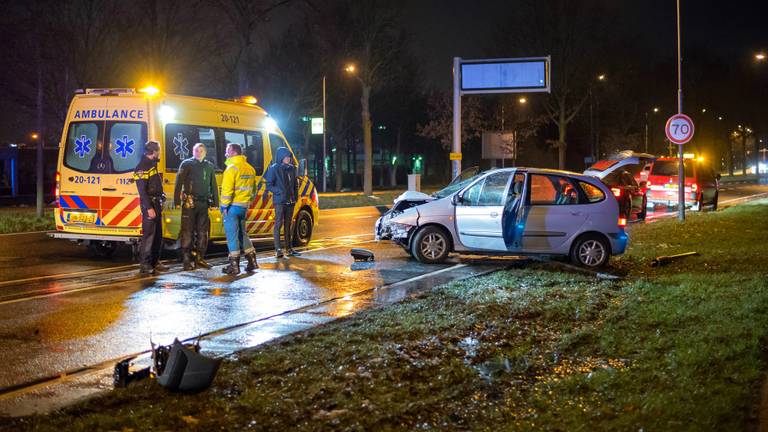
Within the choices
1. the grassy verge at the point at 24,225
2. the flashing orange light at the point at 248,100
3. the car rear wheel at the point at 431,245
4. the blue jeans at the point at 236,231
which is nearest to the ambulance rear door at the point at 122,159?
the blue jeans at the point at 236,231

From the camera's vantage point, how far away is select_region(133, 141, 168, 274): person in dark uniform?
453 inches

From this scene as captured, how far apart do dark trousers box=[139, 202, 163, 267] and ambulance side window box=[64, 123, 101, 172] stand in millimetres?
2121

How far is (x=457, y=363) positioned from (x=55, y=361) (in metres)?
3.30

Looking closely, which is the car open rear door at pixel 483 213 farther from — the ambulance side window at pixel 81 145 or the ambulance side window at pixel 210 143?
the ambulance side window at pixel 81 145

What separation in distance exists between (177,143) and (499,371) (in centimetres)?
868

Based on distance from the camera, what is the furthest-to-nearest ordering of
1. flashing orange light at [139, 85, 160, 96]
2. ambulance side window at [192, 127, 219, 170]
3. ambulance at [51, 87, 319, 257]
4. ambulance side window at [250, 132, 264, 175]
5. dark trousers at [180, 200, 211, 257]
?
ambulance side window at [250, 132, 264, 175] < ambulance side window at [192, 127, 219, 170] < flashing orange light at [139, 85, 160, 96] < ambulance at [51, 87, 319, 257] < dark trousers at [180, 200, 211, 257]

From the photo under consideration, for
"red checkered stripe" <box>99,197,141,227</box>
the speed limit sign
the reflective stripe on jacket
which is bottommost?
"red checkered stripe" <box>99,197,141,227</box>

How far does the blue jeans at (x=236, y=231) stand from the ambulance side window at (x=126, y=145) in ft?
6.64

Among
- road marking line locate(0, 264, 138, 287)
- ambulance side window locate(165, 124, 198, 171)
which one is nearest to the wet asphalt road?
road marking line locate(0, 264, 138, 287)

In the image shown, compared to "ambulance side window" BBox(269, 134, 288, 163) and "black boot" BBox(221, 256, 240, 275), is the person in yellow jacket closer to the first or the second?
"black boot" BBox(221, 256, 240, 275)

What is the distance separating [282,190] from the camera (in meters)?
13.9

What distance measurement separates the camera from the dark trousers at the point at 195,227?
39.3 ft

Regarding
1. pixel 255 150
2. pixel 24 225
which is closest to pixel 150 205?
pixel 255 150

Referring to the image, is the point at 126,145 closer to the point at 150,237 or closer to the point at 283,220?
the point at 150,237
